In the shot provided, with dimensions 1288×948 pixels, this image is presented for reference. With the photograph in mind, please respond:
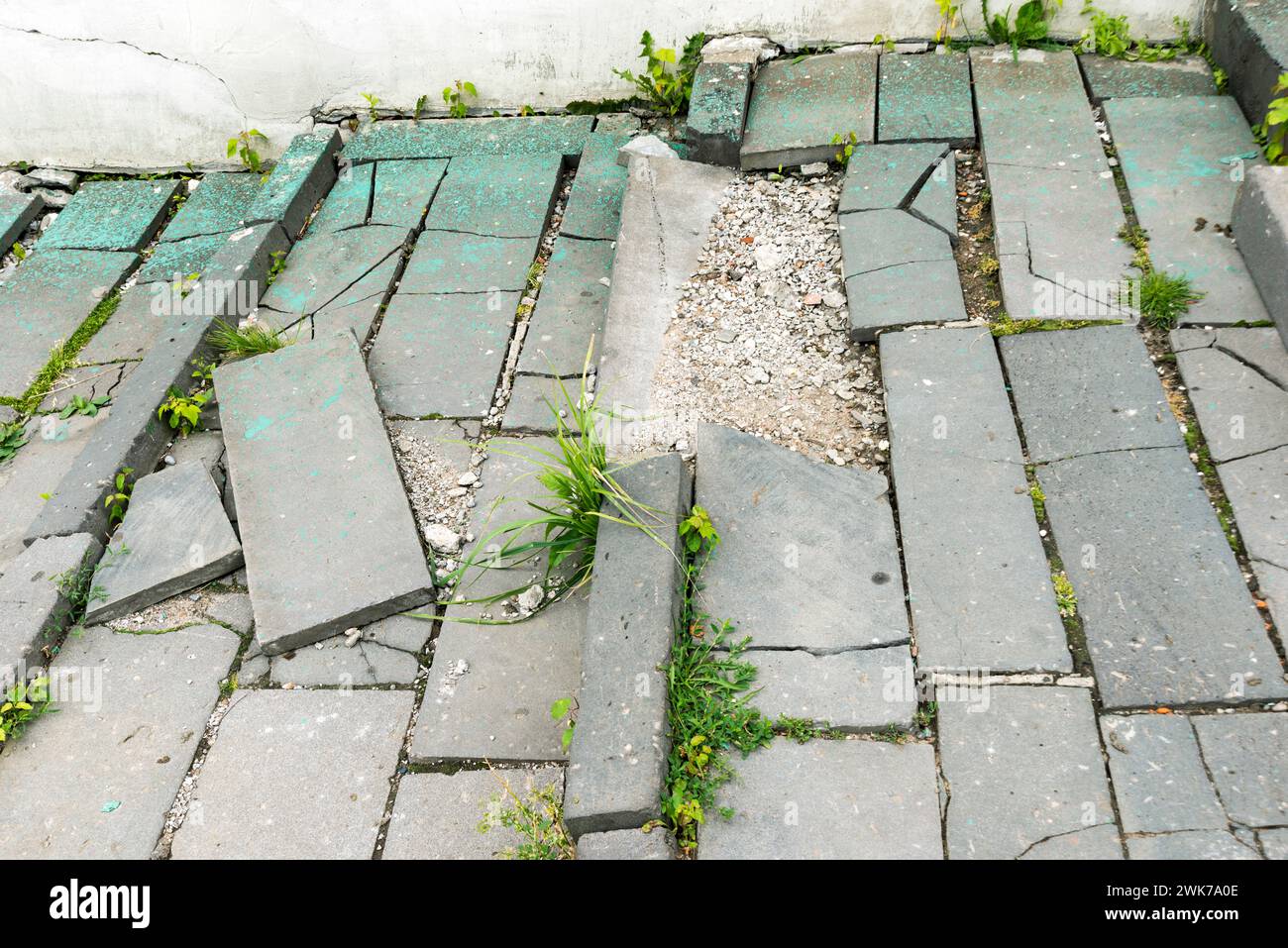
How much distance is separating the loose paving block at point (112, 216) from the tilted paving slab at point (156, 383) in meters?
0.70

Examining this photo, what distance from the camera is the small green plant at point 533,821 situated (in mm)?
2285

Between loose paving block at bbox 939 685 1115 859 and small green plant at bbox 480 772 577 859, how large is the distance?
2.99 feet

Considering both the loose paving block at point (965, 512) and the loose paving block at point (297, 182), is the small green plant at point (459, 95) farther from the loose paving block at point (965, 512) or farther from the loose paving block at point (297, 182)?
the loose paving block at point (965, 512)

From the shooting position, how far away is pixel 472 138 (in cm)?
483

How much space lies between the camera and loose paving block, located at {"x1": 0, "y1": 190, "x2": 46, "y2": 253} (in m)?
4.94

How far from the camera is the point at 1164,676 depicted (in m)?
2.37

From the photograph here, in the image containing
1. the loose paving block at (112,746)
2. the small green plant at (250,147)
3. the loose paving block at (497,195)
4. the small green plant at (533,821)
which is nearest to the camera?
the small green plant at (533,821)

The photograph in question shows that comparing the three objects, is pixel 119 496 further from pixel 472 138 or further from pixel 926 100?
pixel 926 100

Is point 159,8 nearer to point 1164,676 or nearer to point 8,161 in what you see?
point 8,161

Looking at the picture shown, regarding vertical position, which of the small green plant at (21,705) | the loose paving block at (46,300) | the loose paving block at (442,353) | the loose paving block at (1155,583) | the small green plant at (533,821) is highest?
the loose paving block at (1155,583)

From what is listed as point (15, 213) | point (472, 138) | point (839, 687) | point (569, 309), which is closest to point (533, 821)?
point (839, 687)

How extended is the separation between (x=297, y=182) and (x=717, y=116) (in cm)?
202

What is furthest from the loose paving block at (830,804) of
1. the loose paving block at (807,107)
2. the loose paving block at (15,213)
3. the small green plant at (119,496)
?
the loose paving block at (15,213)

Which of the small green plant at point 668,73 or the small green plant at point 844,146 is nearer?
the small green plant at point 844,146
